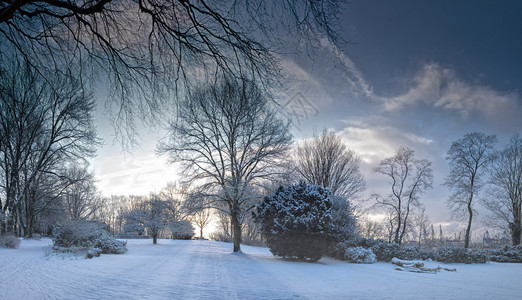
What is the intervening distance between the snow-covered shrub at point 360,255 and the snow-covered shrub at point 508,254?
33.6 feet

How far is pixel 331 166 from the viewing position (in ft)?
75.4

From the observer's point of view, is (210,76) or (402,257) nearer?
(210,76)

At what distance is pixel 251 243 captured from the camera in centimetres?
2950

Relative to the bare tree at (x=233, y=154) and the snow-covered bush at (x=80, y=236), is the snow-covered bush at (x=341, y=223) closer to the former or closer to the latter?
the bare tree at (x=233, y=154)

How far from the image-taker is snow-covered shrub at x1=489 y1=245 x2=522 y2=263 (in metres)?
17.0

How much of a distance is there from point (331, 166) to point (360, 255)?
9815 mm

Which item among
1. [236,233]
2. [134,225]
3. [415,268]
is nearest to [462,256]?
[415,268]

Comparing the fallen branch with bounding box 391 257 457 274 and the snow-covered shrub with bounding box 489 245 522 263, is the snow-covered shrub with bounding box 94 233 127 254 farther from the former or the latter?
the snow-covered shrub with bounding box 489 245 522 263

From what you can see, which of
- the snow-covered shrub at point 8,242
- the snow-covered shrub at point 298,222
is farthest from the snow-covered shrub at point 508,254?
the snow-covered shrub at point 8,242

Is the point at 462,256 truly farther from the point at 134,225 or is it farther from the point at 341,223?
the point at 134,225

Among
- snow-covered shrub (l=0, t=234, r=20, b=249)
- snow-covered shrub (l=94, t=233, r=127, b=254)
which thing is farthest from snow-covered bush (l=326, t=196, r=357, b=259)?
snow-covered shrub (l=0, t=234, r=20, b=249)

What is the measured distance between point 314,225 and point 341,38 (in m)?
11.2

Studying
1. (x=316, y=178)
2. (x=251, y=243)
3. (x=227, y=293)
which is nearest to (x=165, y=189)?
(x=251, y=243)

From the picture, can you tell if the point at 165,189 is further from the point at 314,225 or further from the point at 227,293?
the point at 227,293
